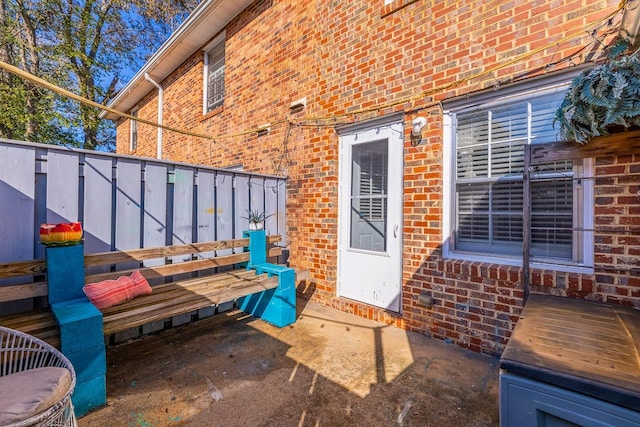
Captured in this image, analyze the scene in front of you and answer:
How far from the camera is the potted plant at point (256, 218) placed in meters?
3.71

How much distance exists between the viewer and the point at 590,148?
6.95 feet

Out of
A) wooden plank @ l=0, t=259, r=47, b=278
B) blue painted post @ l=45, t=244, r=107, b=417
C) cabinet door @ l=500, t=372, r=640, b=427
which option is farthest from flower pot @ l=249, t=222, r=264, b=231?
cabinet door @ l=500, t=372, r=640, b=427

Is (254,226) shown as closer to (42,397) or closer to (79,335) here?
(79,335)

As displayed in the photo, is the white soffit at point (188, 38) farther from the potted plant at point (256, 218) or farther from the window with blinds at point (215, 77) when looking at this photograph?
the potted plant at point (256, 218)

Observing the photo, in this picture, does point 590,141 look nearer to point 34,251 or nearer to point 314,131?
point 314,131

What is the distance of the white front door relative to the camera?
3410 mm

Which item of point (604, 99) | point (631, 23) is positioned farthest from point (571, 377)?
point (631, 23)

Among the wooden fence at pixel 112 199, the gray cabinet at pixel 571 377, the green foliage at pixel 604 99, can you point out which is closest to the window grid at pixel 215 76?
the wooden fence at pixel 112 199

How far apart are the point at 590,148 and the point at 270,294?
3.21 m

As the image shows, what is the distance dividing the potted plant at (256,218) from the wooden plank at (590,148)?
2.91m

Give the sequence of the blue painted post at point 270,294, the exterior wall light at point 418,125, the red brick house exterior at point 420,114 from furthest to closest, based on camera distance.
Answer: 1. the blue painted post at point 270,294
2. the exterior wall light at point 418,125
3. the red brick house exterior at point 420,114

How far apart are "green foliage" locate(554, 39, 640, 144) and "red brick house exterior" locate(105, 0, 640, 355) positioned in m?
0.35

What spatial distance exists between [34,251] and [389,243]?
3.32 metres

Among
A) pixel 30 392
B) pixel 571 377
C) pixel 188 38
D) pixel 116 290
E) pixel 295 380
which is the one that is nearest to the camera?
pixel 571 377
